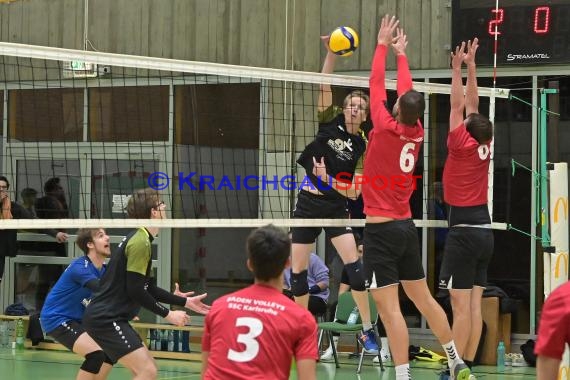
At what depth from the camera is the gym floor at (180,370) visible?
12.0 metres

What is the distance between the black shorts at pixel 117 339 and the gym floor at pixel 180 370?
3.92 metres

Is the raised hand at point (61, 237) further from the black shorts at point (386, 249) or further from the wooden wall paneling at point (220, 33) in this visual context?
the black shorts at point (386, 249)

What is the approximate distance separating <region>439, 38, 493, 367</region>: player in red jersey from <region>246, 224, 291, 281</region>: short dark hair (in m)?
4.35

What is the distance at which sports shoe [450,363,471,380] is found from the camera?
8547 mm

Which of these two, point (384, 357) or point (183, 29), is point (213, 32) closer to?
point (183, 29)

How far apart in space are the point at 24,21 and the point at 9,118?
4.64 ft

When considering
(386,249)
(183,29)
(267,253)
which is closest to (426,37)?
(183,29)

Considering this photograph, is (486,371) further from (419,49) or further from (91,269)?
(91,269)

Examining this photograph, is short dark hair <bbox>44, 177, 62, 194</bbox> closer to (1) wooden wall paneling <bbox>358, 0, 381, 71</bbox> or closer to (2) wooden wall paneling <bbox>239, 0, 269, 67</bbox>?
(2) wooden wall paneling <bbox>239, 0, 269, 67</bbox>

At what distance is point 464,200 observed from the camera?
9.12 metres

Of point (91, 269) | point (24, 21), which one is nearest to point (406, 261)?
point (91, 269)

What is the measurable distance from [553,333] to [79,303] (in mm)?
5740

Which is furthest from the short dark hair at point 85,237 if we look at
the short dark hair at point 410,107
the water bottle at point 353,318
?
the water bottle at point 353,318

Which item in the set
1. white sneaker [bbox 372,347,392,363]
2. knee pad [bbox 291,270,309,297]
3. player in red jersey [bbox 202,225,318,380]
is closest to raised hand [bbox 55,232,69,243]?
white sneaker [bbox 372,347,392,363]
